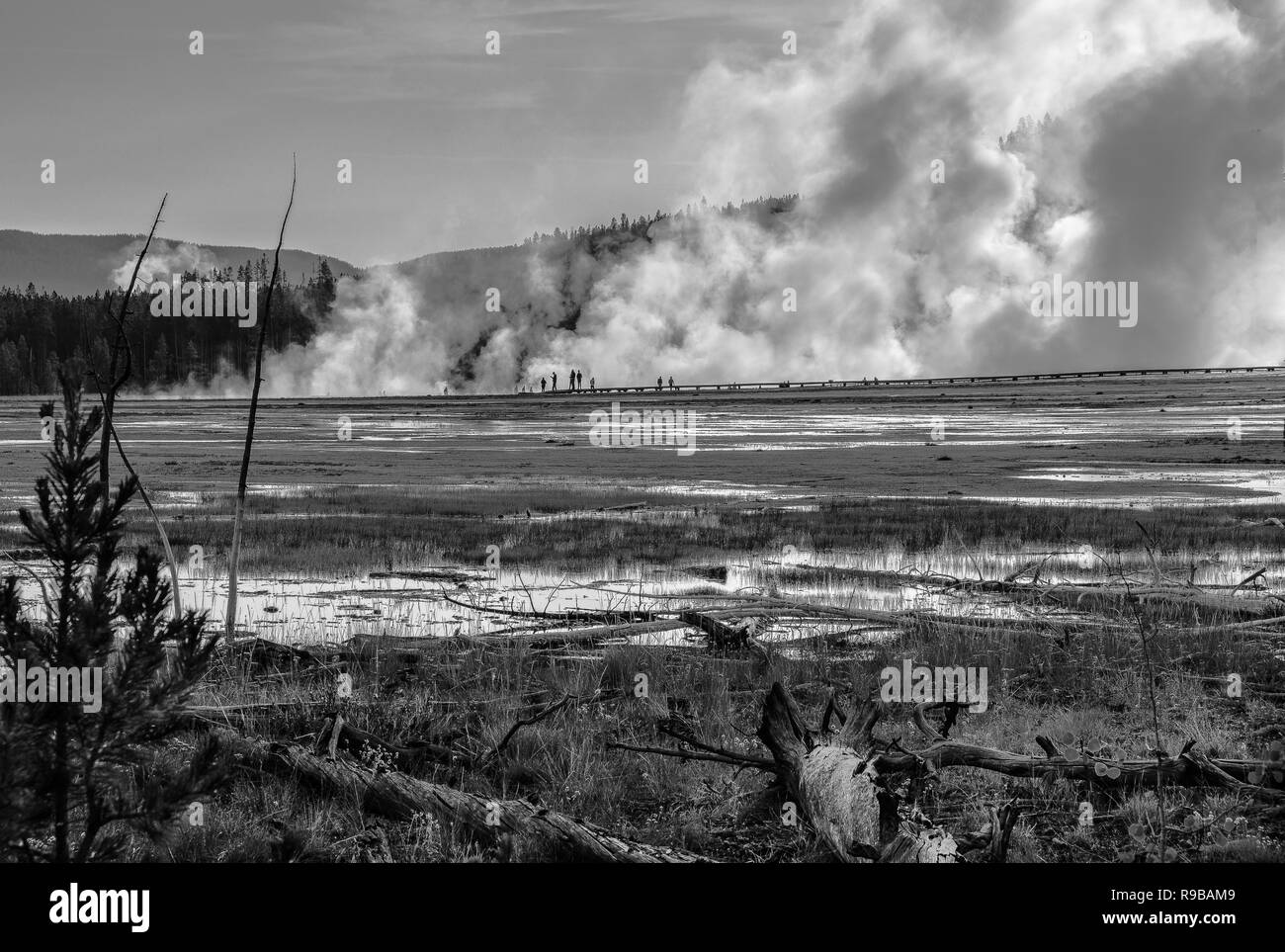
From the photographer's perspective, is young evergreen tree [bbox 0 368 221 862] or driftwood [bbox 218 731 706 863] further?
driftwood [bbox 218 731 706 863]

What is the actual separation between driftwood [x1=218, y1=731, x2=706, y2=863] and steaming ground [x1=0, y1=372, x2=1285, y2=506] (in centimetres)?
1575

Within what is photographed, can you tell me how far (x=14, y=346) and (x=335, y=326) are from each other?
115 ft

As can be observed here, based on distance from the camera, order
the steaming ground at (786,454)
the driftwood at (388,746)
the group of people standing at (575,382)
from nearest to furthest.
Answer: the driftwood at (388,746), the steaming ground at (786,454), the group of people standing at (575,382)

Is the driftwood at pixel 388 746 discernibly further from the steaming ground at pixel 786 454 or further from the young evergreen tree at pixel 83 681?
the steaming ground at pixel 786 454

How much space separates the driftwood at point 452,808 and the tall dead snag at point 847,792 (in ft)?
2.03

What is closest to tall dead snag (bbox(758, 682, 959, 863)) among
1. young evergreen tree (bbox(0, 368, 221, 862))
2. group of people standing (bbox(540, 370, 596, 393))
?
young evergreen tree (bbox(0, 368, 221, 862))

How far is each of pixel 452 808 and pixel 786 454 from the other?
27622 mm

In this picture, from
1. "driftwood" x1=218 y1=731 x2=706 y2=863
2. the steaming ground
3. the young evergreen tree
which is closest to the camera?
the young evergreen tree

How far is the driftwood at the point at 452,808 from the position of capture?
4367 mm

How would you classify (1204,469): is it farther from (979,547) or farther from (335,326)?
(335,326)

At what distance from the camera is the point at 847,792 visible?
15.4ft

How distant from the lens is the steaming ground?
2261 cm

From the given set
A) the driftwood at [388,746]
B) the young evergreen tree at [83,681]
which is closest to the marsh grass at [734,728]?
the driftwood at [388,746]

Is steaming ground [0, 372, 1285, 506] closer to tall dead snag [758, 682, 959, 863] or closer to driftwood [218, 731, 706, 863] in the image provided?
driftwood [218, 731, 706, 863]
